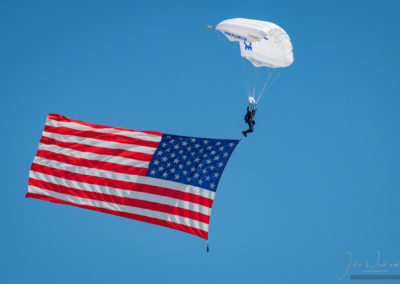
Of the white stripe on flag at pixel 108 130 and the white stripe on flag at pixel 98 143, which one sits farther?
the white stripe on flag at pixel 108 130

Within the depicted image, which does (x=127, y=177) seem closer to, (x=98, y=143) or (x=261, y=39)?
(x=98, y=143)

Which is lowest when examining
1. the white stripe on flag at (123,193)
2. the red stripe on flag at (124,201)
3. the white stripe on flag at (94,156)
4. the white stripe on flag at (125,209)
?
the white stripe on flag at (125,209)

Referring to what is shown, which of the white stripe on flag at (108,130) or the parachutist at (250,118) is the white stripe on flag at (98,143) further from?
the parachutist at (250,118)

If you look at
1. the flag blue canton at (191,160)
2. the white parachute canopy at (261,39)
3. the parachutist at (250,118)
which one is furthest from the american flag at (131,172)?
the white parachute canopy at (261,39)

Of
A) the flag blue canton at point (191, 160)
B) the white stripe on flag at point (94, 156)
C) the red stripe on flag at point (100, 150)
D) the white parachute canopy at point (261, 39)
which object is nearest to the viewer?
the flag blue canton at point (191, 160)

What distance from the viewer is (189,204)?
80.5ft

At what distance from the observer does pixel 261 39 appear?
86.5 feet

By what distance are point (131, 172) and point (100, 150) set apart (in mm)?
2164

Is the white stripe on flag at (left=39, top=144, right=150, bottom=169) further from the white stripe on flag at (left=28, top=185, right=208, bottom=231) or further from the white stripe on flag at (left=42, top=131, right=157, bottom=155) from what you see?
the white stripe on flag at (left=28, top=185, right=208, bottom=231)

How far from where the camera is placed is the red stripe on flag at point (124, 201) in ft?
80.1

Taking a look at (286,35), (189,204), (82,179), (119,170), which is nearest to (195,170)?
(189,204)

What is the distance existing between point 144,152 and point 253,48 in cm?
835

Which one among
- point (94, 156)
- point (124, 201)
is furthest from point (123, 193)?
point (94, 156)

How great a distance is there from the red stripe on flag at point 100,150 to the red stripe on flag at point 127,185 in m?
1.29
